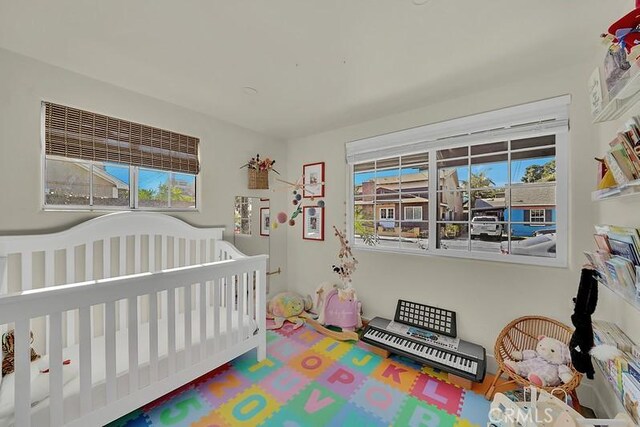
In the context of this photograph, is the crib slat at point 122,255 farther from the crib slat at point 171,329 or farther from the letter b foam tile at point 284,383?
the letter b foam tile at point 284,383

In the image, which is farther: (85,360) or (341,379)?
(341,379)

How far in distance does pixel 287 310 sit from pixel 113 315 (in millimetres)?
1747

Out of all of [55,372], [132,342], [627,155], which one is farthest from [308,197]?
[627,155]

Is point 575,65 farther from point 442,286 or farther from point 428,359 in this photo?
point 428,359

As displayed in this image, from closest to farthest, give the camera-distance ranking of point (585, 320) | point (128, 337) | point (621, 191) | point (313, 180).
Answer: point (621, 191) → point (585, 320) → point (128, 337) → point (313, 180)

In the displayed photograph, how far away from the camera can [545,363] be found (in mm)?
1521

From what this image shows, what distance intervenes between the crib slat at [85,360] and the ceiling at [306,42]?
1470 mm

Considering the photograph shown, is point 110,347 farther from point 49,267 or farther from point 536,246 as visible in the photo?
point 536,246

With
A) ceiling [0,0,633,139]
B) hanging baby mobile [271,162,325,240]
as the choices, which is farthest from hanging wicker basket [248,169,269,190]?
ceiling [0,0,633,139]

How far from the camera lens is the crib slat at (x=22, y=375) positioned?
1068 millimetres

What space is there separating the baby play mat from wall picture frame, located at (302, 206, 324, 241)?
1305 mm

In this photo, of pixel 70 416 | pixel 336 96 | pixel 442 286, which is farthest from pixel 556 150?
pixel 70 416

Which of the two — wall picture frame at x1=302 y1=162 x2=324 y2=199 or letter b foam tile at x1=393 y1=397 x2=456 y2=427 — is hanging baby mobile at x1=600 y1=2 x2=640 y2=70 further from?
wall picture frame at x1=302 y1=162 x2=324 y2=199

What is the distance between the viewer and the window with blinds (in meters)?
1.77
